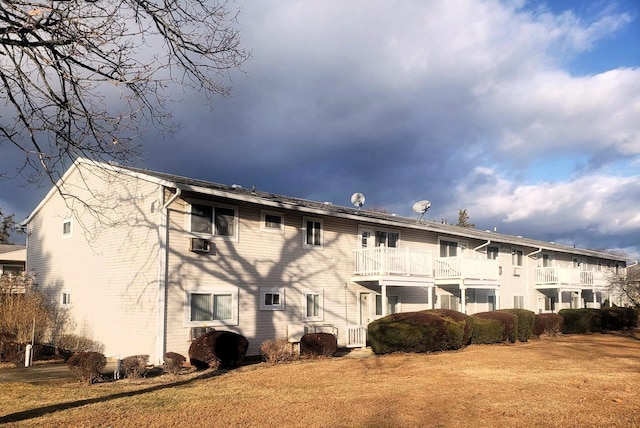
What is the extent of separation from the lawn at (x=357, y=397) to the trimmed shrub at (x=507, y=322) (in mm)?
6492

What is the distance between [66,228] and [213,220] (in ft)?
25.1

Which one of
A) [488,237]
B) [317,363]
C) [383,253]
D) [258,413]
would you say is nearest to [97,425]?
[258,413]

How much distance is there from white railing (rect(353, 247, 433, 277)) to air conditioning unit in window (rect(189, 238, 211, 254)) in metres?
6.97

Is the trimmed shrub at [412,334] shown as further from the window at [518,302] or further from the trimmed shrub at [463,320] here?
the window at [518,302]

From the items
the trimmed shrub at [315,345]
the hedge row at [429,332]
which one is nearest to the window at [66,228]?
the trimmed shrub at [315,345]

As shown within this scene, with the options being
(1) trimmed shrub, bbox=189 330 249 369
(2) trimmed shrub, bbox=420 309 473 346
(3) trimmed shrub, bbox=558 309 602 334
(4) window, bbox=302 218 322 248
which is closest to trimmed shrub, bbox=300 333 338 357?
(1) trimmed shrub, bbox=189 330 249 369

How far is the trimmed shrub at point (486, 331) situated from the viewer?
21.2 metres

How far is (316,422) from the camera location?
8.52 metres

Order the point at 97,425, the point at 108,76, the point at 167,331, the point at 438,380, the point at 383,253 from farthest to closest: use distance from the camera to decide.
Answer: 1. the point at 383,253
2. the point at 167,331
3. the point at 438,380
4. the point at 97,425
5. the point at 108,76

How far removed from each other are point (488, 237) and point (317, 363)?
16334 millimetres

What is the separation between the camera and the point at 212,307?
16906 mm

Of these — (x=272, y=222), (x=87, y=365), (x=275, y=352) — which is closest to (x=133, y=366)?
(x=87, y=365)

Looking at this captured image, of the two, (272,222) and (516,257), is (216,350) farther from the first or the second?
(516,257)

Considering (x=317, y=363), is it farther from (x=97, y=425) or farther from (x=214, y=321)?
(x=97, y=425)
